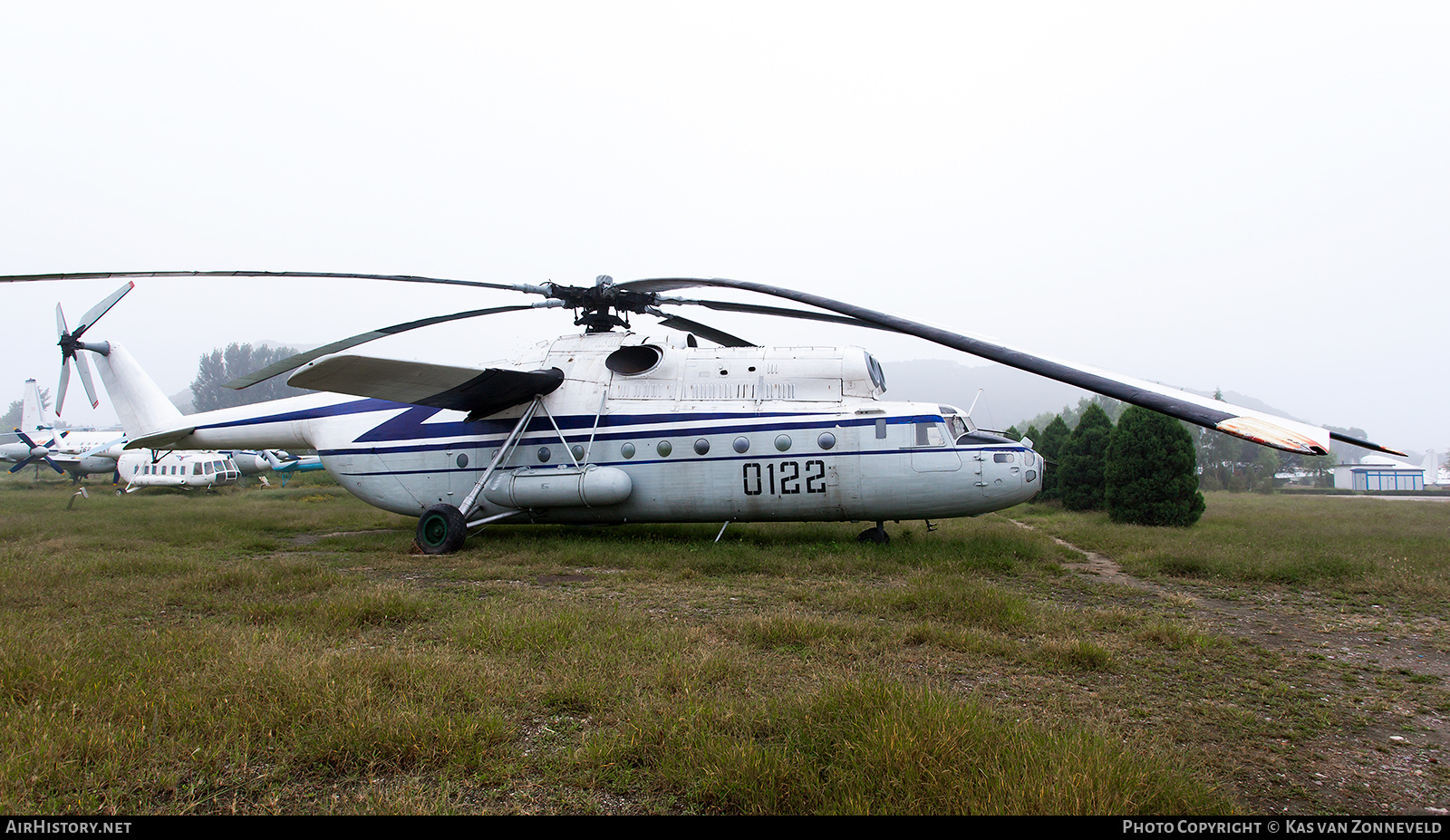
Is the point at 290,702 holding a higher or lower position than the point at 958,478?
lower

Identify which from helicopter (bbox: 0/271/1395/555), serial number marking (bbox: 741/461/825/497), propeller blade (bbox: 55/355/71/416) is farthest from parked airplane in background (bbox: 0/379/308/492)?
serial number marking (bbox: 741/461/825/497)

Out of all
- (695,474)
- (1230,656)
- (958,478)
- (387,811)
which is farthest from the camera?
(695,474)

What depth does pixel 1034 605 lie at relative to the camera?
6457mm

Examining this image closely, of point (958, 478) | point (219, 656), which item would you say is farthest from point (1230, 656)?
point (219, 656)

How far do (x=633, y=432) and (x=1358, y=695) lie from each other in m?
9.09

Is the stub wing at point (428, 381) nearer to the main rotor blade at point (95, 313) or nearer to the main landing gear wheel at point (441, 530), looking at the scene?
the main landing gear wheel at point (441, 530)

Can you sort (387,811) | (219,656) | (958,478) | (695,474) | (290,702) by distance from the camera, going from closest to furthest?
(387,811) → (290,702) → (219,656) → (958,478) → (695,474)

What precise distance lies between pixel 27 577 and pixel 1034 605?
33.8ft

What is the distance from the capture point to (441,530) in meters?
11.0

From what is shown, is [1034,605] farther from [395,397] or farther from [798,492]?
[395,397]

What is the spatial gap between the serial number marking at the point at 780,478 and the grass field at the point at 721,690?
215 cm

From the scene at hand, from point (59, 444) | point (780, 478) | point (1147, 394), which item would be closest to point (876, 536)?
point (780, 478)

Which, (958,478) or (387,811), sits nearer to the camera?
(387,811)

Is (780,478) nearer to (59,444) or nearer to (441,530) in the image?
(441,530)
